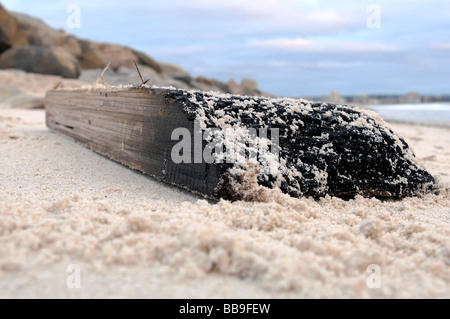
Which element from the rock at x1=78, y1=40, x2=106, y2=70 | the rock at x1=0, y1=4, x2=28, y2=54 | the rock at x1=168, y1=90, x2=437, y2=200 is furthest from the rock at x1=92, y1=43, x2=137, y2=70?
the rock at x1=168, y1=90, x2=437, y2=200

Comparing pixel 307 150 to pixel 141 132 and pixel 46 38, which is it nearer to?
pixel 141 132

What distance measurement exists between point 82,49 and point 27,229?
18.5 metres

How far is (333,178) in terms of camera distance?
7.55 ft

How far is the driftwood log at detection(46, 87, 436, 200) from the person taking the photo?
204cm

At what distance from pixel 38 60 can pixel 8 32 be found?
9.62 feet

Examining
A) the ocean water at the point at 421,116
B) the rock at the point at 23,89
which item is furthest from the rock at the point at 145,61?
the ocean water at the point at 421,116

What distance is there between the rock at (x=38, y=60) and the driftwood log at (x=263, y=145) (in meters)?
11.7

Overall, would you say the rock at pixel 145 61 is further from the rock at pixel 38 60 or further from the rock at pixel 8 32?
the rock at pixel 38 60

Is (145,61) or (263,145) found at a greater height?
(145,61)

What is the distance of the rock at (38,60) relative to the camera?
13.1m

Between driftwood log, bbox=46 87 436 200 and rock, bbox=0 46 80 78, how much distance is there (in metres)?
11.7

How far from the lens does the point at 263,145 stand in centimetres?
217

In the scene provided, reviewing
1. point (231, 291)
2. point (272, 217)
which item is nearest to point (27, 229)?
point (231, 291)

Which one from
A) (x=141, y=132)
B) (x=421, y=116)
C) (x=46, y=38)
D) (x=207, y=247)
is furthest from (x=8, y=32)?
(x=207, y=247)
